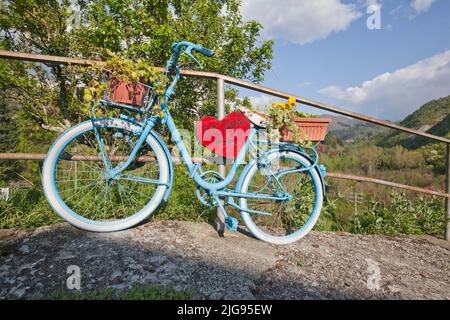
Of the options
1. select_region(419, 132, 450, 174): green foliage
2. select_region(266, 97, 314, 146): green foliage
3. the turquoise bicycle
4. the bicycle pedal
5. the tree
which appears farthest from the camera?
select_region(419, 132, 450, 174): green foliage

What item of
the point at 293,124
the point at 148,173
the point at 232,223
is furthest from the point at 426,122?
the point at 148,173

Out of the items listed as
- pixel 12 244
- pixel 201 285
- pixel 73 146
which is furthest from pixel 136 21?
pixel 201 285

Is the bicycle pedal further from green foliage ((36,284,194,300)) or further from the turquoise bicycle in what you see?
green foliage ((36,284,194,300))

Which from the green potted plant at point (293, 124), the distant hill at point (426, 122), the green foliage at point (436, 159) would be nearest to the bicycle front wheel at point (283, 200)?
the green potted plant at point (293, 124)

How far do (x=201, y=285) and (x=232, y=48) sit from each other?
33.0 feet

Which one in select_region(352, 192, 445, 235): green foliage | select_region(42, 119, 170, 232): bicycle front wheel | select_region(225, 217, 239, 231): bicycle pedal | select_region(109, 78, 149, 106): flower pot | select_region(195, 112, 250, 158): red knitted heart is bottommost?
select_region(352, 192, 445, 235): green foliage

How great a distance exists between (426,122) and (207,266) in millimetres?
41586

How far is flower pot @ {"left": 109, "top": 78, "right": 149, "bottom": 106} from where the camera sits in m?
1.62

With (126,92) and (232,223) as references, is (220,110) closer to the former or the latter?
(126,92)

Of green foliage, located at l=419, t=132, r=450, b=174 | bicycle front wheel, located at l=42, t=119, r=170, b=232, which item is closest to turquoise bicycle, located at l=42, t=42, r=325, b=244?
bicycle front wheel, located at l=42, t=119, r=170, b=232

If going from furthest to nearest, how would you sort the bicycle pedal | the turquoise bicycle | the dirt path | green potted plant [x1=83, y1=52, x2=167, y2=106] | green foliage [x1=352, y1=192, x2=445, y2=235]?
green foliage [x1=352, y1=192, x2=445, y2=235], the bicycle pedal, the turquoise bicycle, green potted plant [x1=83, y1=52, x2=167, y2=106], the dirt path

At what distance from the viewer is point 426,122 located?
33.4 meters

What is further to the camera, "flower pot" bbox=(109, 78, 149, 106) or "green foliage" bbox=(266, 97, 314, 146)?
"green foliage" bbox=(266, 97, 314, 146)

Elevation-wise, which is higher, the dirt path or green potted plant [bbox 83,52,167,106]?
green potted plant [bbox 83,52,167,106]
